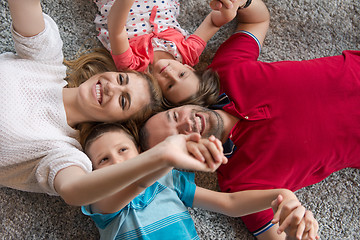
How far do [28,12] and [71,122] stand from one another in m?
0.34

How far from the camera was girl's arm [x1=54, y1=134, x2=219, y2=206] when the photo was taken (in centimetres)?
69

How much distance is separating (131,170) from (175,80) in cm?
50

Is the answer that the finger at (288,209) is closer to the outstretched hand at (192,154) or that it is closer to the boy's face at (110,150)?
the outstretched hand at (192,154)

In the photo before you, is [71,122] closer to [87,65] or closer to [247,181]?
[87,65]

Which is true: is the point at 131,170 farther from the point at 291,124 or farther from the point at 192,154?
the point at 291,124

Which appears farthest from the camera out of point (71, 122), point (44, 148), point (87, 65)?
point (87, 65)

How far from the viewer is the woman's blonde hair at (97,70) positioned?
3.67ft

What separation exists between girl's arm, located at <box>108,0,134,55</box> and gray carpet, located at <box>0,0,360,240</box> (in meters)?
0.23

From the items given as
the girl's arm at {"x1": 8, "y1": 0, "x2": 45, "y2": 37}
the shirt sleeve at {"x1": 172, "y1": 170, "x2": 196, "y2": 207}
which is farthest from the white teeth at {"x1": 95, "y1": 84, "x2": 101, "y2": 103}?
the shirt sleeve at {"x1": 172, "y1": 170, "x2": 196, "y2": 207}

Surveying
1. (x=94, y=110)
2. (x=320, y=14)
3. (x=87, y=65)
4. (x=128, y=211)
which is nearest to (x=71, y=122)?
(x=94, y=110)

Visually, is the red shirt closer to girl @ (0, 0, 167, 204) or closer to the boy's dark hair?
Answer: the boy's dark hair

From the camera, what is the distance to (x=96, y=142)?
1.01m

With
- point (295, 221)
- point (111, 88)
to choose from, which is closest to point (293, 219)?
point (295, 221)

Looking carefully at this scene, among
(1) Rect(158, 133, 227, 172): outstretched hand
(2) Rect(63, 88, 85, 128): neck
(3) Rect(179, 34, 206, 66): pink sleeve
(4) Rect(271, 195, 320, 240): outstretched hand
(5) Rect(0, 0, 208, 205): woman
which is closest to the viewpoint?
(1) Rect(158, 133, 227, 172): outstretched hand
